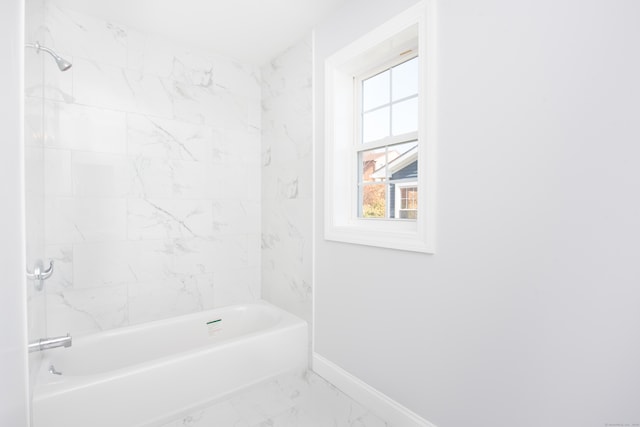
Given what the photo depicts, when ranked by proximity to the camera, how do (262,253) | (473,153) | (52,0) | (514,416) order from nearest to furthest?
(514,416) → (473,153) → (52,0) → (262,253)

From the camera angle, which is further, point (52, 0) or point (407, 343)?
point (52, 0)

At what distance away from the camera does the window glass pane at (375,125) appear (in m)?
1.97

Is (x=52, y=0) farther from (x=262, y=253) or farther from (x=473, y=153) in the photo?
(x=473, y=153)

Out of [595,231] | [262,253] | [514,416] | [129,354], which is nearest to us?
[595,231]

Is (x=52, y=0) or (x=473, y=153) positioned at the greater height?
(x=52, y=0)

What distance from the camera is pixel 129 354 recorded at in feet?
6.93

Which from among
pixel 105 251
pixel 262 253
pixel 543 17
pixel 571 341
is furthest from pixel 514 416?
pixel 105 251

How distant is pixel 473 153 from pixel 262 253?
6.76ft

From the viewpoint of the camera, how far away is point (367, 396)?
1841 mm

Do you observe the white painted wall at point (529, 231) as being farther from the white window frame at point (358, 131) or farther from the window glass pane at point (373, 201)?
the window glass pane at point (373, 201)

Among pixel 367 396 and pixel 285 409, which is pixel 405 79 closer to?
pixel 367 396

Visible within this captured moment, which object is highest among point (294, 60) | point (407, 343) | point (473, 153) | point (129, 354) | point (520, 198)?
point (294, 60)

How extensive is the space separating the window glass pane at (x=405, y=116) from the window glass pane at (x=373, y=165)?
16 centimetres

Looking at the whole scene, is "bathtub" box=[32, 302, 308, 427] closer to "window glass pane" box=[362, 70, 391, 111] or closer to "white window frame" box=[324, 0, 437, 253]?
"white window frame" box=[324, 0, 437, 253]
